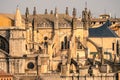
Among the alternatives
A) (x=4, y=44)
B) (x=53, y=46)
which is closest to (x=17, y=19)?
(x=4, y=44)

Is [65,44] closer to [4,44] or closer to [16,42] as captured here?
[4,44]

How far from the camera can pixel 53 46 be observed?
79688 mm

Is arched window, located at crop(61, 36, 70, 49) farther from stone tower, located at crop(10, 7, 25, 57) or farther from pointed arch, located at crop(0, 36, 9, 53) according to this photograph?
pointed arch, located at crop(0, 36, 9, 53)

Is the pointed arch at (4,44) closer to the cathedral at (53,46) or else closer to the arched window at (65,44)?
the cathedral at (53,46)

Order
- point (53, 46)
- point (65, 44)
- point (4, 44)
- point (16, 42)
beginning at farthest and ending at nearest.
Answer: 1. point (65, 44)
2. point (53, 46)
3. point (4, 44)
4. point (16, 42)

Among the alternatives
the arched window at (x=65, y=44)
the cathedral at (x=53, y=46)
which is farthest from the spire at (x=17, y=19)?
the arched window at (x=65, y=44)

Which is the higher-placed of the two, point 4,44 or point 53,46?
point 53,46

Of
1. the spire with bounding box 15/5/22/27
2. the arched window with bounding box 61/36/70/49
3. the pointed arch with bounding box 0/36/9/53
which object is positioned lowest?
the pointed arch with bounding box 0/36/9/53

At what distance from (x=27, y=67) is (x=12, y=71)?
2.05m

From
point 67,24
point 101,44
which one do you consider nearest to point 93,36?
point 101,44

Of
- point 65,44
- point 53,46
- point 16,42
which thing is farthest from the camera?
point 65,44

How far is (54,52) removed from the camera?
7950 cm

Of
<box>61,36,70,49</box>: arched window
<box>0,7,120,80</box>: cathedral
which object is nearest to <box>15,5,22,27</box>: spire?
<box>0,7,120,80</box>: cathedral

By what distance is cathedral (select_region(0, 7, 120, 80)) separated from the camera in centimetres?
7019
